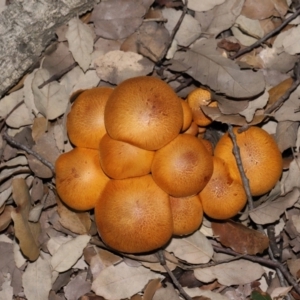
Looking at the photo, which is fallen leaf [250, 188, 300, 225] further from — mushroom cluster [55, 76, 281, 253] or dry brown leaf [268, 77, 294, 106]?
dry brown leaf [268, 77, 294, 106]

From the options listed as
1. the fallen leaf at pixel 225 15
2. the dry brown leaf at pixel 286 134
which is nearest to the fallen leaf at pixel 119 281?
the dry brown leaf at pixel 286 134

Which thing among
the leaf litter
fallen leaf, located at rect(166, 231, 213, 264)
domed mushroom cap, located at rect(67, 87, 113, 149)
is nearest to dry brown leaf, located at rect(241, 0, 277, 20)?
the leaf litter

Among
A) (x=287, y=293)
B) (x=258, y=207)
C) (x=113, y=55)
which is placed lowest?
(x=287, y=293)

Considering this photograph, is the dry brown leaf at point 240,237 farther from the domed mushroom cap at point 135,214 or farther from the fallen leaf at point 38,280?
the fallen leaf at point 38,280

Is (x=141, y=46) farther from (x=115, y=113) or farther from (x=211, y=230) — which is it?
(x=211, y=230)

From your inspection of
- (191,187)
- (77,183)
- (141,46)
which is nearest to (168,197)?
(191,187)
